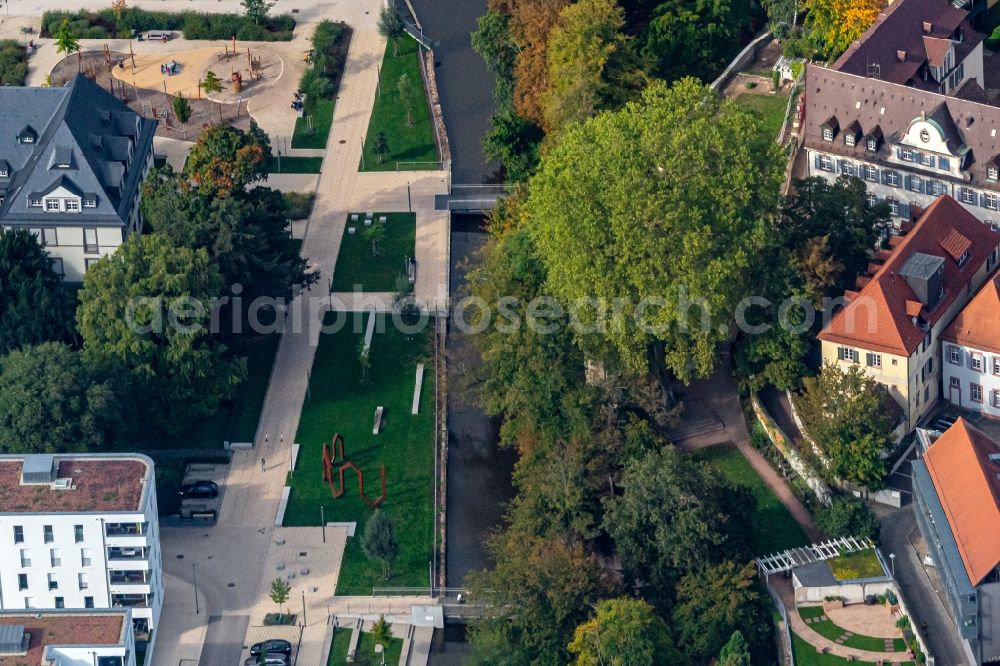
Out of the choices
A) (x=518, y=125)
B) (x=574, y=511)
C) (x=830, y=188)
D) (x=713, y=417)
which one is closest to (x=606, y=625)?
(x=574, y=511)

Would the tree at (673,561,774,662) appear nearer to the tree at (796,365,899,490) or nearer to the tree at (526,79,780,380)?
the tree at (796,365,899,490)

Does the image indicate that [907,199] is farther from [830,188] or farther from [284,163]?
[284,163]

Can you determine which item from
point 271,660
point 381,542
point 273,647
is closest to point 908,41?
point 381,542

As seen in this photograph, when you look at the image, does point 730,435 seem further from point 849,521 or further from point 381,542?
point 381,542

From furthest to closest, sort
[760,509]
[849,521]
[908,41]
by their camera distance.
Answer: [908,41]
[760,509]
[849,521]

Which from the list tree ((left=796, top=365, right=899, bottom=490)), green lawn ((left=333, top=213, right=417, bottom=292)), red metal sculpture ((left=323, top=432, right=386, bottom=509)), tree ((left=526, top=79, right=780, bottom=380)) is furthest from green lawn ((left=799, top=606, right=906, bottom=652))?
green lawn ((left=333, top=213, right=417, bottom=292))

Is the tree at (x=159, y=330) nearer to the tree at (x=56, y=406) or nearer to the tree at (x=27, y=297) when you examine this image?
the tree at (x=56, y=406)
